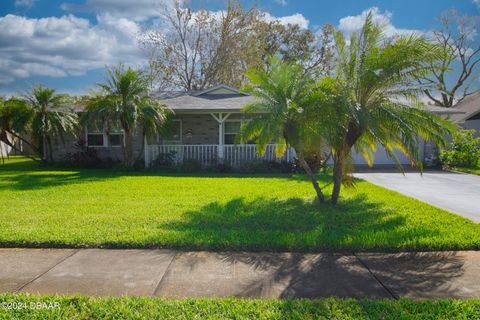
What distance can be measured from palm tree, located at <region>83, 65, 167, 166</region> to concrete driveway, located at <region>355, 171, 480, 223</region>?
9.25m

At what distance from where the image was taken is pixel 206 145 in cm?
1472

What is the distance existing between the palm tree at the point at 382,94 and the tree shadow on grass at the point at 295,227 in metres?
1.42

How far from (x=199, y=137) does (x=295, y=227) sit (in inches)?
461

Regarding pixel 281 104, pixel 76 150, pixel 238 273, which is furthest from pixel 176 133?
pixel 238 273

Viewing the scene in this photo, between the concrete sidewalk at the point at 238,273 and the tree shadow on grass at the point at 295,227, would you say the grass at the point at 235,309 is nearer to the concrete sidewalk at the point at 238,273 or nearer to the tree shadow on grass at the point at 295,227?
the concrete sidewalk at the point at 238,273

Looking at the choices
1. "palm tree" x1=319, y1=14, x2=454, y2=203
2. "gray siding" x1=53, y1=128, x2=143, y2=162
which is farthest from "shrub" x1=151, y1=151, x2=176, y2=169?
"palm tree" x1=319, y1=14, x2=454, y2=203

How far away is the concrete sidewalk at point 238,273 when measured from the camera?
11.3 feet

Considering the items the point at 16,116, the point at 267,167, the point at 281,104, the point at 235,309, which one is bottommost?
the point at 235,309

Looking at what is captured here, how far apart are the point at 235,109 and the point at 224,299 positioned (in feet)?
37.1

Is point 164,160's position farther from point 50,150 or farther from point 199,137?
point 50,150

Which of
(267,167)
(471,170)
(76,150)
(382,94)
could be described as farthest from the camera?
(76,150)

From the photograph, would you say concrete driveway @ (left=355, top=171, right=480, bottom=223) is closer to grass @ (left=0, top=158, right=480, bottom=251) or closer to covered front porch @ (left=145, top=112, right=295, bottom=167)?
grass @ (left=0, top=158, right=480, bottom=251)

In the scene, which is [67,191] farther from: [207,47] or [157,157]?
[207,47]

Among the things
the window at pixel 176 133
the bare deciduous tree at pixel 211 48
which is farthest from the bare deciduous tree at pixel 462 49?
the window at pixel 176 133
